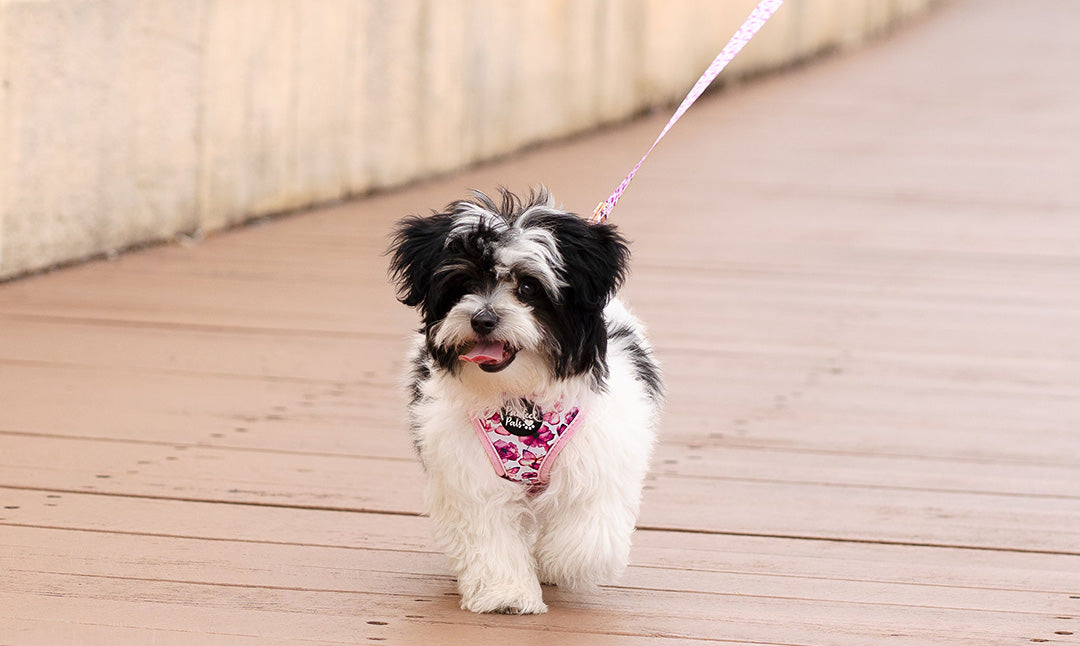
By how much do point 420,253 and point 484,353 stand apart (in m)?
0.24

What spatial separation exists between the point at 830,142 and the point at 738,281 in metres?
3.87

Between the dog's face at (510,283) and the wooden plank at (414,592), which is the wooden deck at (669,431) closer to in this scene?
the wooden plank at (414,592)

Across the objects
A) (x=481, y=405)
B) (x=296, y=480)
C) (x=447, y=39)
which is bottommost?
(x=296, y=480)

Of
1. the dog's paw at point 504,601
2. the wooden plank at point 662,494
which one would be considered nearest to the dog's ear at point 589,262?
the dog's paw at point 504,601

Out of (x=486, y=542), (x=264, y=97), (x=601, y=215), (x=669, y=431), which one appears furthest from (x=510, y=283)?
(x=264, y=97)

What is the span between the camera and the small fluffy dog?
3.03 m

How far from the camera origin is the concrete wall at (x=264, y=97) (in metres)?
6.49

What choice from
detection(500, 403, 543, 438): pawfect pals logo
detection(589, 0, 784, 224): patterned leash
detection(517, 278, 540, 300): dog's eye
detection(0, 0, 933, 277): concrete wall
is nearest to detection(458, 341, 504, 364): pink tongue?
detection(517, 278, 540, 300): dog's eye

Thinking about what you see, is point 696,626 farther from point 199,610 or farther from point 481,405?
point 199,610

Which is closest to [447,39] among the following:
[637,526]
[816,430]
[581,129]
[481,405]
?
[581,129]

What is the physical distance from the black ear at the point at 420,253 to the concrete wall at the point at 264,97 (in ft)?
11.6

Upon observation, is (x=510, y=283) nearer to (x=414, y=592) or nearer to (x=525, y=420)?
(x=525, y=420)

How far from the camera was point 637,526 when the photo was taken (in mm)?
4012

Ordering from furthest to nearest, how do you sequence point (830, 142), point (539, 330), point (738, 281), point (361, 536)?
point (830, 142), point (738, 281), point (361, 536), point (539, 330)
